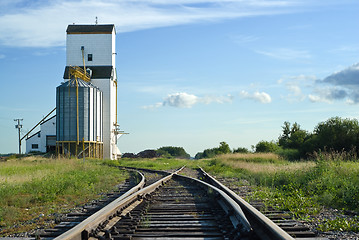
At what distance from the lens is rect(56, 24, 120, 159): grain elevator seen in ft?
149

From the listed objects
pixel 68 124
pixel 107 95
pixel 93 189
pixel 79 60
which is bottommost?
pixel 93 189

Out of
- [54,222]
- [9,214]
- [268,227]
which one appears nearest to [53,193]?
[9,214]

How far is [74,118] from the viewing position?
45.2 metres

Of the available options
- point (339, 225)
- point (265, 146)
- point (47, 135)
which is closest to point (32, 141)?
point (47, 135)

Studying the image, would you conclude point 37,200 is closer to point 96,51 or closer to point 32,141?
point 96,51

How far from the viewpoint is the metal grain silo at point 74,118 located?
4517cm

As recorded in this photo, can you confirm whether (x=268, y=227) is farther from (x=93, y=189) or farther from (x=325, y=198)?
(x=93, y=189)

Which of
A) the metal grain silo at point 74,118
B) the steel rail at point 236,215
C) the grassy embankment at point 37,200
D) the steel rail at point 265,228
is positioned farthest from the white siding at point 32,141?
the steel rail at point 265,228

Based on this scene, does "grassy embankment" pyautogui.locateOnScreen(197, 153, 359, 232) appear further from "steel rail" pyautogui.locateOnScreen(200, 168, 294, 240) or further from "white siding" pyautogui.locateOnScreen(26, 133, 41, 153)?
"white siding" pyautogui.locateOnScreen(26, 133, 41, 153)

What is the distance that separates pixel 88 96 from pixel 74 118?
313 centimetres

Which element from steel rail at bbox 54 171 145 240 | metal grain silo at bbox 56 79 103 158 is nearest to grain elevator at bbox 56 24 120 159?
metal grain silo at bbox 56 79 103 158

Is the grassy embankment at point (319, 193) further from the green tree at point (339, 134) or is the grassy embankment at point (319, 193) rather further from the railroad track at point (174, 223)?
the green tree at point (339, 134)

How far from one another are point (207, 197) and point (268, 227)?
15.6 feet

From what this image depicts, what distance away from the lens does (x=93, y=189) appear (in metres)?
11.4
